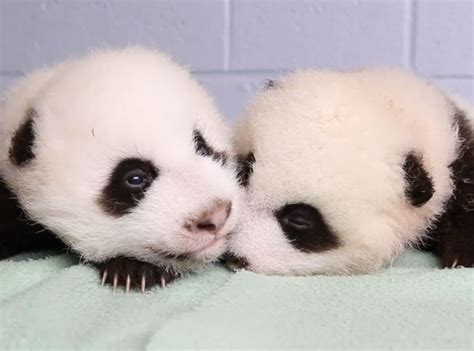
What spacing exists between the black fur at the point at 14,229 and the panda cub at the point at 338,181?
1.17 ft

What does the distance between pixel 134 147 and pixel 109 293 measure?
0.77 feet

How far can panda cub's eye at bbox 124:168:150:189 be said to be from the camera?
128cm

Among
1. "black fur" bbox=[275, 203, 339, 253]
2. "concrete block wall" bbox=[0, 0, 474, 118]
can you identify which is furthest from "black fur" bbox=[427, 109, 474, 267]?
"concrete block wall" bbox=[0, 0, 474, 118]

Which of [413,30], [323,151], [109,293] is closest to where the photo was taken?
[109,293]

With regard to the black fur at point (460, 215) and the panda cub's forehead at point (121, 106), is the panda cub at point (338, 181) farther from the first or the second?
the panda cub's forehead at point (121, 106)

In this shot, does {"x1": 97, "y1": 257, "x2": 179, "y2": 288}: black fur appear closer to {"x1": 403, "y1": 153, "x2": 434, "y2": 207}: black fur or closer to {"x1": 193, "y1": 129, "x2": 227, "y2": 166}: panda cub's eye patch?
{"x1": 193, "y1": 129, "x2": 227, "y2": 166}: panda cub's eye patch

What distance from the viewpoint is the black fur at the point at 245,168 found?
142 cm

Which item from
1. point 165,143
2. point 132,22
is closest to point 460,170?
point 165,143

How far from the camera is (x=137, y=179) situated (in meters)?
1.28

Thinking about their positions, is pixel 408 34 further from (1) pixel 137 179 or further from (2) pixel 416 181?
(1) pixel 137 179

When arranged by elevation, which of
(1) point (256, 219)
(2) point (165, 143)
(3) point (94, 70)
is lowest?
(1) point (256, 219)

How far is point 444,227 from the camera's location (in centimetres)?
151

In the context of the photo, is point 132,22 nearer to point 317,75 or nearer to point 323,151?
point 317,75

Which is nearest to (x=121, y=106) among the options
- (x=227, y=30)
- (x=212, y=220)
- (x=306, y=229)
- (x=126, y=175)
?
(x=126, y=175)
